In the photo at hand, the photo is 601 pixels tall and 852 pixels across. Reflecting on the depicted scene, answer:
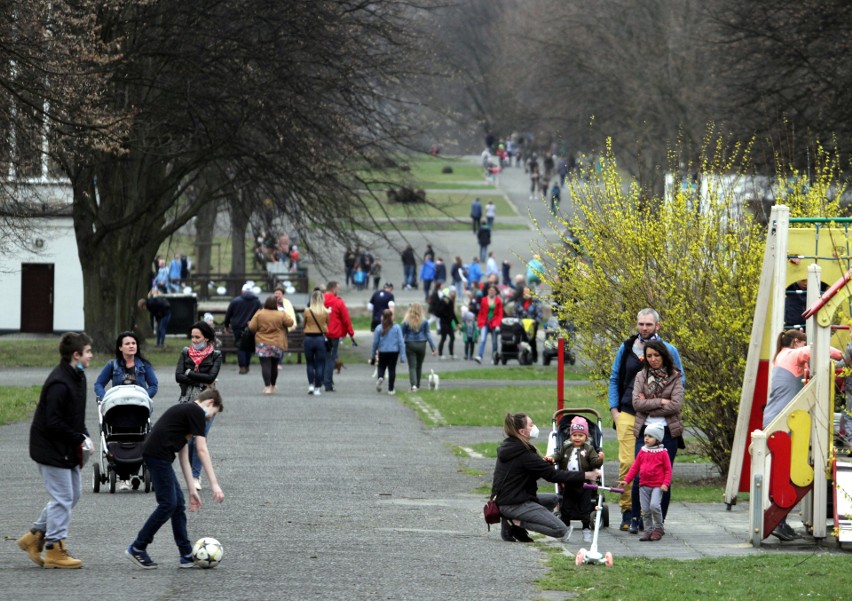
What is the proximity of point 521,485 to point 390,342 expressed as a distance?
49.4 ft

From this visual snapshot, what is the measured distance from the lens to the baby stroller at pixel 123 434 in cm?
1595

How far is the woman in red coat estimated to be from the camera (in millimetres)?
36500

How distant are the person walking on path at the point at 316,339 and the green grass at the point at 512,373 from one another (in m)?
5.63

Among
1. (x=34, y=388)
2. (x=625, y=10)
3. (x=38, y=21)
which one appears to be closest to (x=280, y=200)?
(x=34, y=388)

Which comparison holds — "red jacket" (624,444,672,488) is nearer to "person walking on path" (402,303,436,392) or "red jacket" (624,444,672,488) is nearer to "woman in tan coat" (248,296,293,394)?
"woman in tan coat" (248,296,293,394)

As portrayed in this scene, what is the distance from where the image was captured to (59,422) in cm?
1167

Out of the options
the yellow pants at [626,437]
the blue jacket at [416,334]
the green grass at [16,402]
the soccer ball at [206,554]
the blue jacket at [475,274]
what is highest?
the blue jacket at [475,274]

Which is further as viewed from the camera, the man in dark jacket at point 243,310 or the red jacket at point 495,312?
the red jacket at point 495,312

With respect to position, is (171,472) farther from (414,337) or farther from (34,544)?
(414,337)

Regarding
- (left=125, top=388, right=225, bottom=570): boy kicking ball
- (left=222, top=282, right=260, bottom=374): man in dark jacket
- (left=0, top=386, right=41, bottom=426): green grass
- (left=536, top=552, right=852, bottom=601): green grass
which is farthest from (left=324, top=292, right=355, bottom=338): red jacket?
(left=125, top=388, right=225, bottom=570): boy kicking ball

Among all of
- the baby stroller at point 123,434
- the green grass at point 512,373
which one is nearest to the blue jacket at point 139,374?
the baby stroller at point 123,434

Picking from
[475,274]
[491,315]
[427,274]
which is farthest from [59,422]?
[427,274]

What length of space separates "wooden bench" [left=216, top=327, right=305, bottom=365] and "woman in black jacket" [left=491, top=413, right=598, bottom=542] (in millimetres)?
21589

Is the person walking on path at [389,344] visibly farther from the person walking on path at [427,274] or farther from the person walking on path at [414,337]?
the person walking on path at [427,274]
